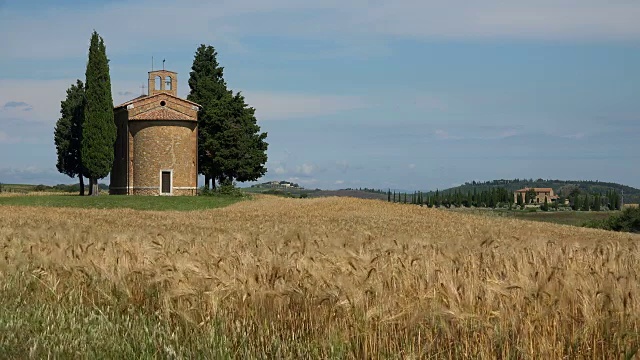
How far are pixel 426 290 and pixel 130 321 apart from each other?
2.79 metres

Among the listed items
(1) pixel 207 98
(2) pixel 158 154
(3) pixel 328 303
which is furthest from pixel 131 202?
(3) pixel 328 303

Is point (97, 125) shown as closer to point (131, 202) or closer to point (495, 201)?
point (131, 202)

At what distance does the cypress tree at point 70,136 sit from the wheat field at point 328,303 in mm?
54145

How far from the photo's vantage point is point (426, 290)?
5746 mm

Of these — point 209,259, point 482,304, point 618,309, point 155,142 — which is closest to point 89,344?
point 209,259

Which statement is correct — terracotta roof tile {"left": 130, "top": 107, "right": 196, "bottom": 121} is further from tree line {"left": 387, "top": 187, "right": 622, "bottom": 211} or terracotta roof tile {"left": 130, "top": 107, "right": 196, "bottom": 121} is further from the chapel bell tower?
tree line {"left": 387, "top": 187, "right": 622, "bottom": 211}

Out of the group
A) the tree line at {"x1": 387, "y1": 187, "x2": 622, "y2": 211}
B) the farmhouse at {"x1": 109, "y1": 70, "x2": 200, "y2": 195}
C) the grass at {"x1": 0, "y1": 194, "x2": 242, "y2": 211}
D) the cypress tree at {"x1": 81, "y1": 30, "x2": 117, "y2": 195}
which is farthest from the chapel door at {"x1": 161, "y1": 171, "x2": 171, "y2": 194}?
the tree line at {"x1": 387, "y1": 187, "x2": 622, "y2": 211}

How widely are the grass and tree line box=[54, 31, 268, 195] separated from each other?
16.2 ft

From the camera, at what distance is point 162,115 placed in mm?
53875

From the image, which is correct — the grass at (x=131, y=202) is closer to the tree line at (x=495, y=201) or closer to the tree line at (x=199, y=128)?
the tree line at (x=199, y=128)

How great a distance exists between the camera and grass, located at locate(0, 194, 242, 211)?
147 feet

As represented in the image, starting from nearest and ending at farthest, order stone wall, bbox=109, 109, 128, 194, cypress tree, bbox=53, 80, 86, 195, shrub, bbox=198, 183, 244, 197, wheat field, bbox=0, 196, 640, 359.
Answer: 1. wheat field, bbox=0, 196, 640, 359
2. shrub, bbox=198, 183, 244, 197
3. stone wall, bbox=109, 109, 128, 194
4. cypress tree, bbox=53, 80, 86, 195

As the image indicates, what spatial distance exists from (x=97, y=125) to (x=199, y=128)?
9.02 meters

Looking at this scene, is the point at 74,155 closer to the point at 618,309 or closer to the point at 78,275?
the point at 78,275
